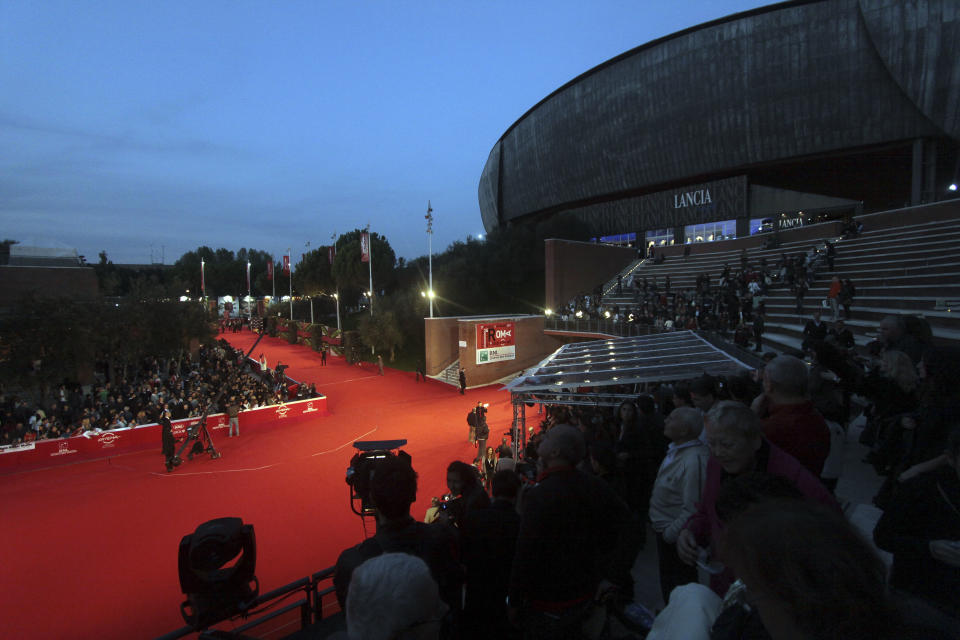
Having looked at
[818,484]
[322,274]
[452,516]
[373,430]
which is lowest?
[373,430]

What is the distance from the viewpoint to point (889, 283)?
55.0 feet

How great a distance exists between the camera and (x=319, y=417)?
21281 millimetres

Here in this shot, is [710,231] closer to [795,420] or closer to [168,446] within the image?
[168,446]

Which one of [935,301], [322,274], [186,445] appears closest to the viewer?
[935,301]

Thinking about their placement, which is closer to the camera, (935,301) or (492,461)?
(492,461)

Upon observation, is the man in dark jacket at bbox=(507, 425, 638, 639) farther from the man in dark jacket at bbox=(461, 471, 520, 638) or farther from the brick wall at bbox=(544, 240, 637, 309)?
the brick wall at bbox=(544, 240, 637, 309)

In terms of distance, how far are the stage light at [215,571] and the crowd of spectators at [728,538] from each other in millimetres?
950

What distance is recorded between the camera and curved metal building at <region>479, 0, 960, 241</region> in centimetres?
3200

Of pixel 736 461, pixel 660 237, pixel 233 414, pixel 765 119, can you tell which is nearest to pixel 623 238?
pixel 660 237

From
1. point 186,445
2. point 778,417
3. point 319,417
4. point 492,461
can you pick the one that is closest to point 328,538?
point 492,461

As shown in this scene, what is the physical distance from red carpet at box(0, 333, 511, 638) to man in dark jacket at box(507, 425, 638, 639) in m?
7.98

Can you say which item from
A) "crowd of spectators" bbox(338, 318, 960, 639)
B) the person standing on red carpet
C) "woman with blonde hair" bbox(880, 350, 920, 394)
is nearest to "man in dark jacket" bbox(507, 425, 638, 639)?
"crowd of spectators" bbox(338, 318, 960, 639)

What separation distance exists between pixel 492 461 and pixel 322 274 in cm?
4566

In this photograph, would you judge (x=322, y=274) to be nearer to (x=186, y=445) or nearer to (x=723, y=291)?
(x=186, y=445)
